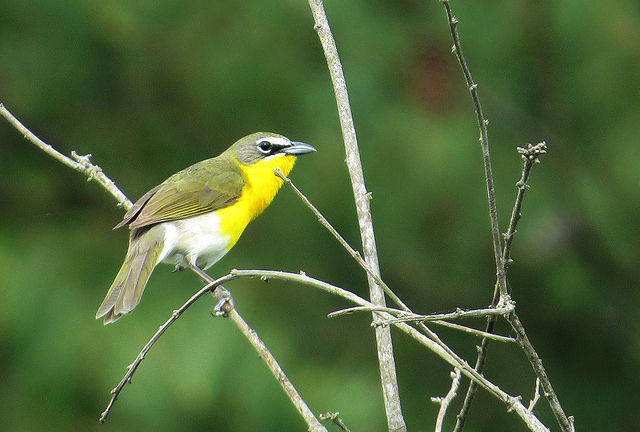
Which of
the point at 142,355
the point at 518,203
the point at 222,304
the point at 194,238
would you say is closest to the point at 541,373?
the point at 518,203

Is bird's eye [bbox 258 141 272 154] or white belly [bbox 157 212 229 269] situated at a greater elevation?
bird's eye [bbox 258 141 272 154]

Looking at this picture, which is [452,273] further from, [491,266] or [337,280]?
[337,280]

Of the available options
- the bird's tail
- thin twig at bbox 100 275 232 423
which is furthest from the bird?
thin twig at bbox 100 275 232 423

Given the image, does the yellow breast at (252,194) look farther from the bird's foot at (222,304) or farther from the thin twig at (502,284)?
the thin twig at (502,284)

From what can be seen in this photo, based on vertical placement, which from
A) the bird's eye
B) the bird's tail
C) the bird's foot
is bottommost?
the bird's foot

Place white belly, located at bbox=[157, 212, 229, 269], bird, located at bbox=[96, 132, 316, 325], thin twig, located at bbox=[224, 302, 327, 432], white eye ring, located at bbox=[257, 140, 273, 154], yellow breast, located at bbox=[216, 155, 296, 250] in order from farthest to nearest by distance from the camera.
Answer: white eye ring, located at bbox=[257, 140, 273, 154] < yellow breast, located at bbox=[216, 155, 296, 250] < white belly, located at bbox=[157, 212, 229, 269] < bird, located at bbox=[96, 132, 316, 325] < thin twig, located at bbox=[224, 302, 327, 432]

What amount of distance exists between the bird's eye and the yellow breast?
0.06 meters

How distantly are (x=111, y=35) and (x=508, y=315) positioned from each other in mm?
4621

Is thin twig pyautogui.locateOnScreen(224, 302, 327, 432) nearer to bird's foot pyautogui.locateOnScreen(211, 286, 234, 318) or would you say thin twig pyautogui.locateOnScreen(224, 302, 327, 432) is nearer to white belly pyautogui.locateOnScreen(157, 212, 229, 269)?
bird's foot pyautogui.locateOnScreen(211, 286, 234, 318)

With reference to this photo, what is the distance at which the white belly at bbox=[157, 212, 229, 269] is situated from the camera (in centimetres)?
395

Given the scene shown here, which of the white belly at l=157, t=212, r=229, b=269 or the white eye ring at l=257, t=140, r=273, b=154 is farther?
the white eye ring at l=257, t=140, r=273, b=154

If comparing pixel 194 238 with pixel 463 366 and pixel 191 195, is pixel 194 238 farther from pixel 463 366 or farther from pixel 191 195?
pixel 463 366

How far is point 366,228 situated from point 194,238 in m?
1.88

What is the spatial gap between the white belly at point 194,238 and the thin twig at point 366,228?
1747 mm
